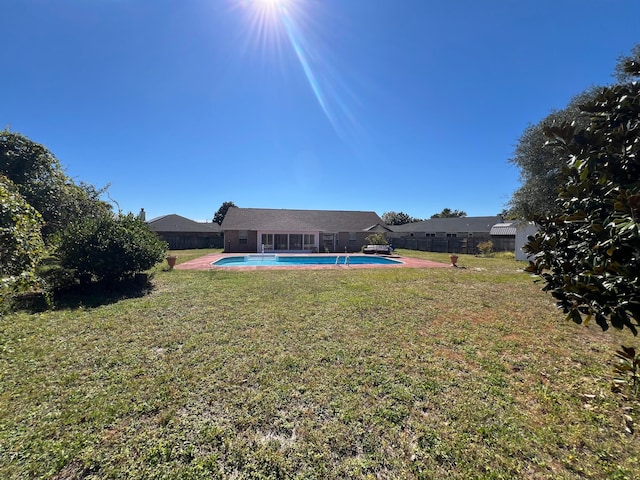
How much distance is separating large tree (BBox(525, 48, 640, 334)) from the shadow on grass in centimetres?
1010

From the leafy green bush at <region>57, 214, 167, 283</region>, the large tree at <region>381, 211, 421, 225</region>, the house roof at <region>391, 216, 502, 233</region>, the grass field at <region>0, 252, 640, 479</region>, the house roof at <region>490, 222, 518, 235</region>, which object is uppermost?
the large tree at <region>381, 211, 421, 225</region>

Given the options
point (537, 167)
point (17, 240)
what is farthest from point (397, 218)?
point (17, 240)

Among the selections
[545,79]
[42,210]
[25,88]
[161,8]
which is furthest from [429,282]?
[25,88]

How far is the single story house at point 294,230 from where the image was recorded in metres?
28.1

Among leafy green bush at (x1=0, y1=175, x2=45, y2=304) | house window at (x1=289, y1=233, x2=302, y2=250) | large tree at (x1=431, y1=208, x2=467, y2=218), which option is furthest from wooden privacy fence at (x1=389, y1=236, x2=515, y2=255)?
large tree at (x1=431, y1=208, x2=467, y2=218)

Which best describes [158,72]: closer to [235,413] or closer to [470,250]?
[235,413]

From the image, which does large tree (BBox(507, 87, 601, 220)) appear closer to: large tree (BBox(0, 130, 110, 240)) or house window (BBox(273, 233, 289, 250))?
house window (BBox(273, 233, 289, 250))

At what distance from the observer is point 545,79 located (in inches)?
439

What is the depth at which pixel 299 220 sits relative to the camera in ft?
105

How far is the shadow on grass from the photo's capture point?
718 centimetres

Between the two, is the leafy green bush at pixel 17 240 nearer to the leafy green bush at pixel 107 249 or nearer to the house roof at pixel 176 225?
the leafy green bush at pixel 107 249

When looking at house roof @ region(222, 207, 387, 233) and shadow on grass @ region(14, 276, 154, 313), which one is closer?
shadow on grass @ region(14, 276, 154, 313)

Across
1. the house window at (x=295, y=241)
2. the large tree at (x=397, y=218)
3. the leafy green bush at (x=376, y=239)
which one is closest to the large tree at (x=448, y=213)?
the large tree at (x=397, y=218)

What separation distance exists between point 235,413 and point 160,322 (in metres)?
4.23
